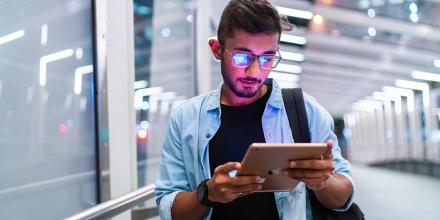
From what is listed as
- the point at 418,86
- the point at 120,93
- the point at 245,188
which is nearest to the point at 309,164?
the point at 245,188

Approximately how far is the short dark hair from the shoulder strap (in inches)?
9.2

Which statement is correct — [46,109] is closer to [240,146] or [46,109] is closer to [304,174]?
[240,146]

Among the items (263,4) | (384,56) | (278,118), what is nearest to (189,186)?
(278,118)

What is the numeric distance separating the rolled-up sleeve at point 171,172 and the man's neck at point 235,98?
0.59 feet

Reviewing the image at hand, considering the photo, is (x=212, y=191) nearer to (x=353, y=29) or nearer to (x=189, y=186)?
(x=189, y=186)

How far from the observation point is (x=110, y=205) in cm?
213

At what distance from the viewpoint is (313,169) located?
1220 mm

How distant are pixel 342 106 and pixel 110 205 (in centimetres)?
3038

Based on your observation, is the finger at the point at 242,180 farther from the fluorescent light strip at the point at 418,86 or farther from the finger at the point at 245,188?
the fluorescent light strip at the point at 418,86

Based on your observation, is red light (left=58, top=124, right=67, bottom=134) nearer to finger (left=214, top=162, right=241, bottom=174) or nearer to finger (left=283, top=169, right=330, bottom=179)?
finger (left=214, top=162, right=241, bottom=174)

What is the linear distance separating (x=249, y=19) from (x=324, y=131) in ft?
1.50

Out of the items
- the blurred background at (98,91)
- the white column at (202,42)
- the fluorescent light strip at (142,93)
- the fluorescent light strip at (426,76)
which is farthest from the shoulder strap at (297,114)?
the fluorescent light strip at (426,76)

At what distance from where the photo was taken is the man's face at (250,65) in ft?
4.68

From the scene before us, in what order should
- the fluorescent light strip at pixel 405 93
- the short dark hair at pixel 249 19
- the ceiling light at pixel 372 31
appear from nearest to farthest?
the short dark hair at pixel 249 19
the ceiling light at pixel 372 31
the fluorescent light strip at pixel 405 93
